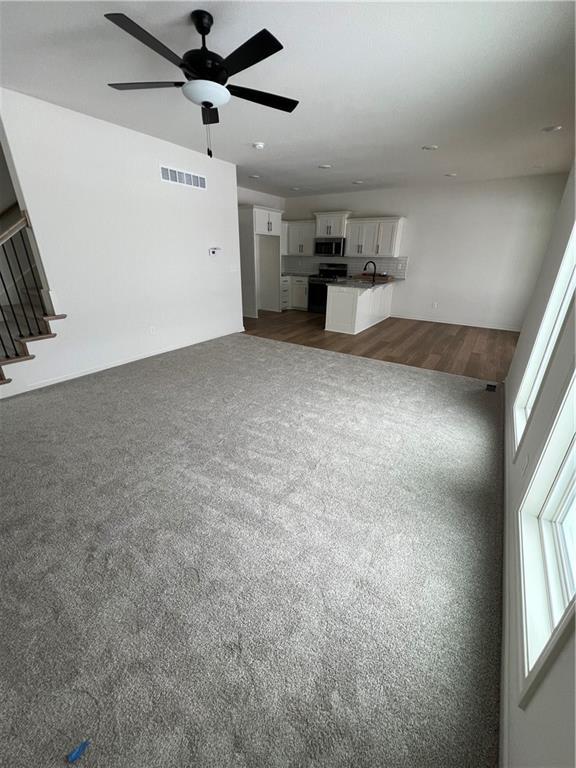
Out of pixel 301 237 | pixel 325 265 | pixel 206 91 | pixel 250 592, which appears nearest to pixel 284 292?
pixel 325 265

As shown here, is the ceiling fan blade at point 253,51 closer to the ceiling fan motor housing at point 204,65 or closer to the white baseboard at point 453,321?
the ceiling fan motor housing at point 204,65

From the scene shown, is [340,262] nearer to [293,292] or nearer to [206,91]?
[293,292]

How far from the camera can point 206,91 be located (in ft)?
6.84

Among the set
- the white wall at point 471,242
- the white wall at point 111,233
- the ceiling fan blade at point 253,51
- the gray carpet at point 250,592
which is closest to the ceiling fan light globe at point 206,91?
the ceiling fan blade at point 253,51

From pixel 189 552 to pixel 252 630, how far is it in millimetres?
524

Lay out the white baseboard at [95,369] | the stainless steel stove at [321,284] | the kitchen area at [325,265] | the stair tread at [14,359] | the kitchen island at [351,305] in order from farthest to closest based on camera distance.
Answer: the stainless steel stove at [321,284] → the kitchen area at [325,265] → the kitchen island at [351,305] → the white baseboard at [95,369] → the stair tread at [14,359]

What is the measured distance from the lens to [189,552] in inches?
66.6

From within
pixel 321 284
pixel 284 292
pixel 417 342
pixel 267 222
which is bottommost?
pixel 417 342

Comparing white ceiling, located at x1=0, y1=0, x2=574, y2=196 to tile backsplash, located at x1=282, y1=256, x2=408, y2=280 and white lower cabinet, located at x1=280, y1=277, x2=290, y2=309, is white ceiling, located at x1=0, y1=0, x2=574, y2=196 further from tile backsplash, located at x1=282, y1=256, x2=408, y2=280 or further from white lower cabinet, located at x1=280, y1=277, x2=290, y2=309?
white lower cabinet, located at x1=280, y1=277, x2=290, y2=309

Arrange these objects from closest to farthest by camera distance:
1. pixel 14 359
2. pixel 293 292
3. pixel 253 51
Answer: pixel 253 51 → pixel 14 359 → pixel 293 292

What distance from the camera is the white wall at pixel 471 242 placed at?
19.0 ft

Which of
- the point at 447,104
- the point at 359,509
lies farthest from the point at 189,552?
the point at 447,104

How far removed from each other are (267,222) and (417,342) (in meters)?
4.23

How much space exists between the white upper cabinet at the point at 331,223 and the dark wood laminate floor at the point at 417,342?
77.9 inches
